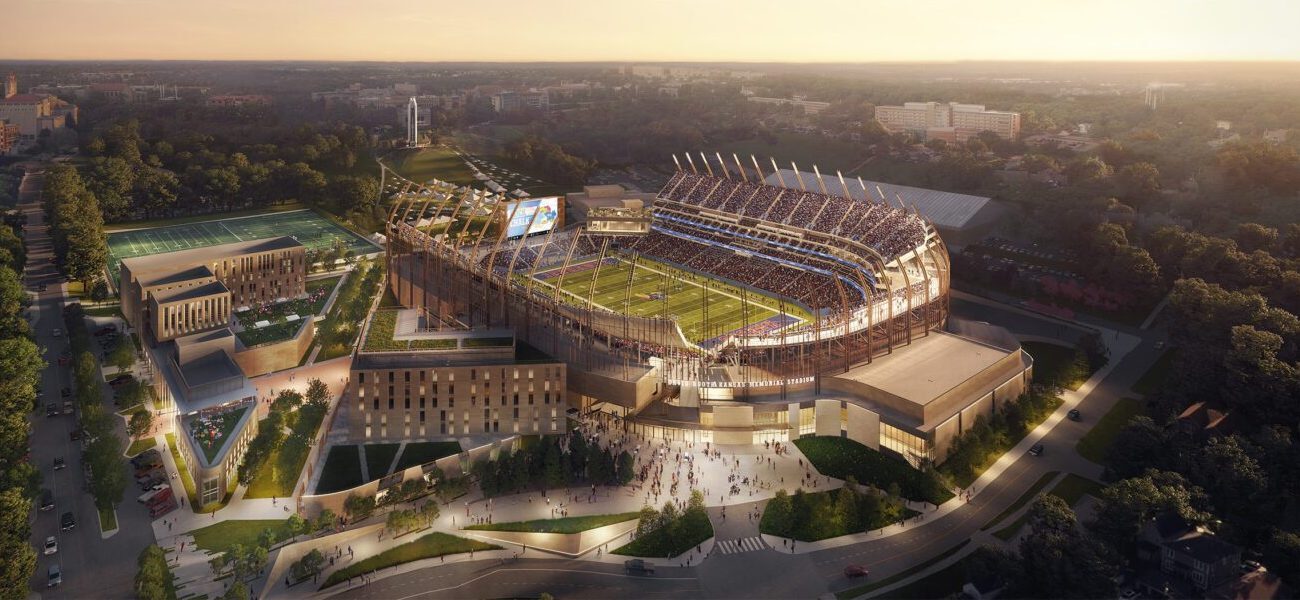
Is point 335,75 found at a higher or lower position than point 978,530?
higher

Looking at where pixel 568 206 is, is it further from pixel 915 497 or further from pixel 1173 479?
pixel 1173 479

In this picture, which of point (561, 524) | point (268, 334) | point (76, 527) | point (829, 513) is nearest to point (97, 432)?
point (76, 527)

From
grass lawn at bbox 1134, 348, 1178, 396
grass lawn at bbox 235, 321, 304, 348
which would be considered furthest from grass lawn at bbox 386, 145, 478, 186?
grass lawn at bbox 1134, 348, 1178, 396

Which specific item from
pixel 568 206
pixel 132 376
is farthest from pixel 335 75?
pixel 132 376

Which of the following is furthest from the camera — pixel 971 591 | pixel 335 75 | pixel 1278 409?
pixel 335 75

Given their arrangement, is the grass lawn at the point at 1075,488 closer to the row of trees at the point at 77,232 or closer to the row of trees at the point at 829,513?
the row of trees at the point at 829,513

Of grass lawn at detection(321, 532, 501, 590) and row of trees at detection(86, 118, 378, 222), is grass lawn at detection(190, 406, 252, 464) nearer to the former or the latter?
grass lawn at detection(321, 532, 501, 590)

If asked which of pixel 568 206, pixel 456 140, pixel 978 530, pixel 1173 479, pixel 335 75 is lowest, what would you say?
pixel 978 530
